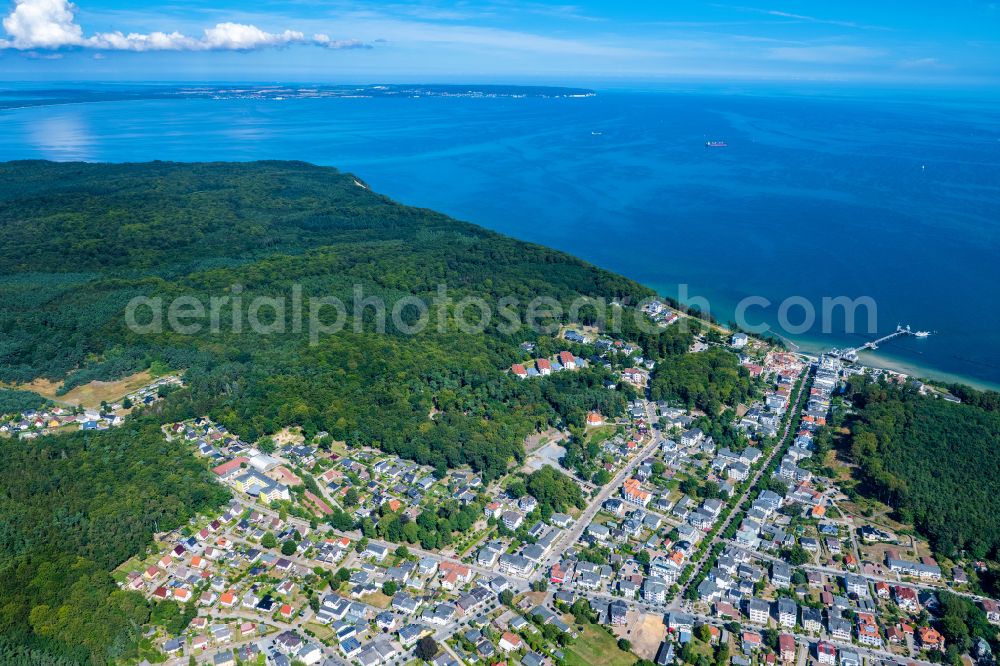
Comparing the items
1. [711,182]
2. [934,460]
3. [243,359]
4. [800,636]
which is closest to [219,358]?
[243,359]

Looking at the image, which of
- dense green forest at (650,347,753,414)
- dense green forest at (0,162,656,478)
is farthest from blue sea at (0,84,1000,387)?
dense green forest at (0,162,656,478)

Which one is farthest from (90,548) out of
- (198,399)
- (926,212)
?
(926,212)

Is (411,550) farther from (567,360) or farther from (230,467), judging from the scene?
(567,360)

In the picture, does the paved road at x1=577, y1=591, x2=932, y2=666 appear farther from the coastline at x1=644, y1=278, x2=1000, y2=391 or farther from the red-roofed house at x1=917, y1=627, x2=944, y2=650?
the coastline at x1=644, y1=278, x2=1000, y2=391

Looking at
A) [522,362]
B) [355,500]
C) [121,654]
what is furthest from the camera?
[522,362]

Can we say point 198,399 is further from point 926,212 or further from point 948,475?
point 926,212

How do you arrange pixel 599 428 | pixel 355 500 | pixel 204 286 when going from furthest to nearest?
1. pixel 204 286
2. pixel 599 428
3. pixel 355 500
